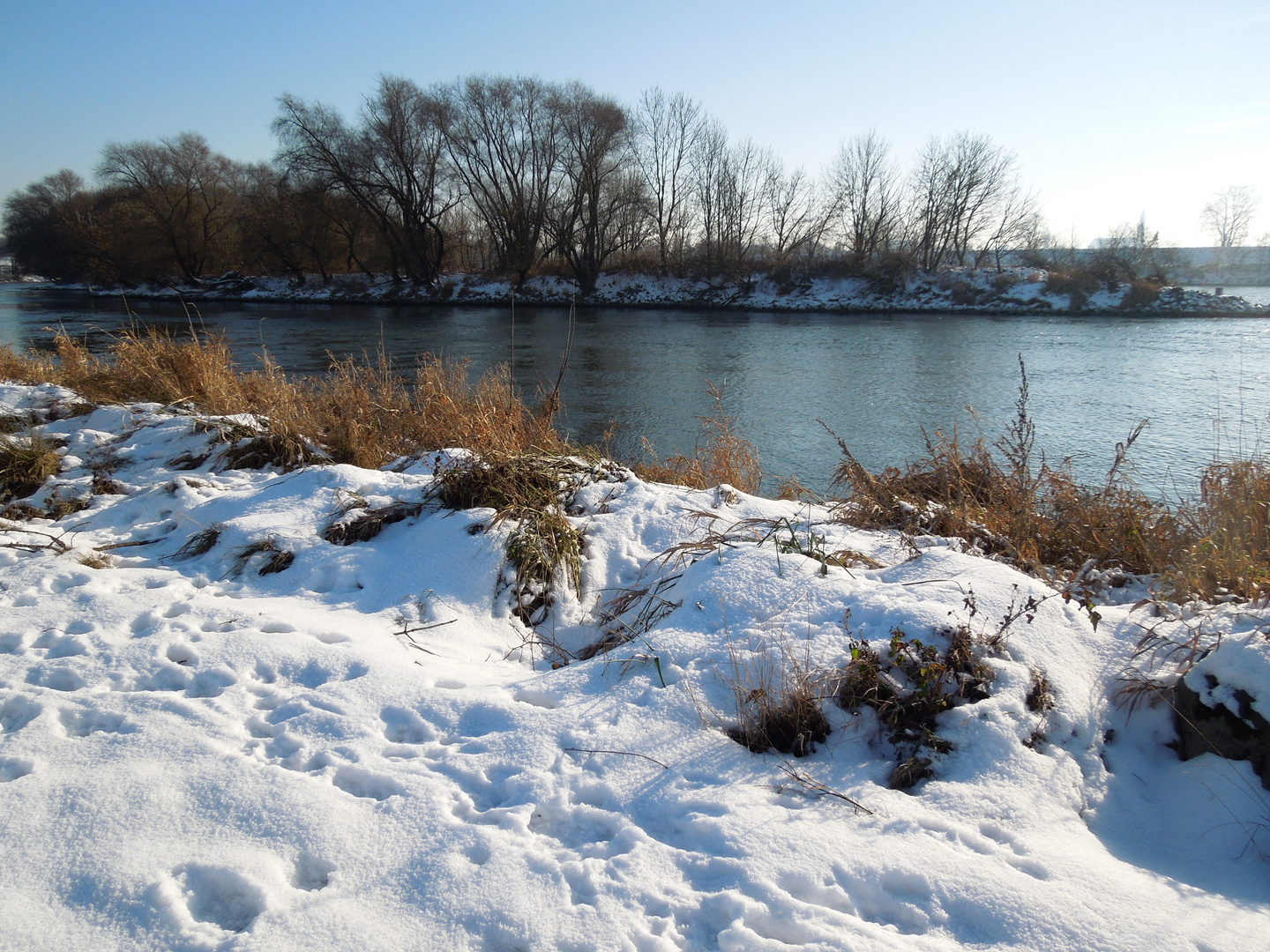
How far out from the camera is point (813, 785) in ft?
7.52

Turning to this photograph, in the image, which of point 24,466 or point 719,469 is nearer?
point 24,466

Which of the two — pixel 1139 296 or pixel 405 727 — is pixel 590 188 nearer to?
pixel 1139 296

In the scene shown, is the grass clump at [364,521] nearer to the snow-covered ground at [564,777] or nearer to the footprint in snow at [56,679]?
the snow-covered ground at [564,777]

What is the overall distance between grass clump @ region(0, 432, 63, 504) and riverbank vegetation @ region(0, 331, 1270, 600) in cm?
1

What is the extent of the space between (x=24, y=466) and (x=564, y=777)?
17.1ft

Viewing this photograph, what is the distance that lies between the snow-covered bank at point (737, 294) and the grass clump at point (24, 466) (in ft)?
112

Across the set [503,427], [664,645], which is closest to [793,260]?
[503,427]

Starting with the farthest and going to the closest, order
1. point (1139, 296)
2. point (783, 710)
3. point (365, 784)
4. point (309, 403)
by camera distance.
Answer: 1. point (1139, 296)
2. point (309, 403)
3. point (783, 710)
4. point (365, 784)

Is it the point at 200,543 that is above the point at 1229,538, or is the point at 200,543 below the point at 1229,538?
below

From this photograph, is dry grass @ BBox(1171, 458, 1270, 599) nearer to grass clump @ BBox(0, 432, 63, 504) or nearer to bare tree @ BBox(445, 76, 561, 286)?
grass clump @ BBox(0, 432, 63, 504)

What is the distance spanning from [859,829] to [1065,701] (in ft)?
3.84

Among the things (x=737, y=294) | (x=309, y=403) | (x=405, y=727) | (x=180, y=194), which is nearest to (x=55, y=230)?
(x=180, y=194)

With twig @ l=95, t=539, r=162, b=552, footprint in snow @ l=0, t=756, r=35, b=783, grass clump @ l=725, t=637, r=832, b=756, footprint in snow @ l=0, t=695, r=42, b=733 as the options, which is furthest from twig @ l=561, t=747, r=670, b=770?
twig @ l=95, t=539, r=162, b=552

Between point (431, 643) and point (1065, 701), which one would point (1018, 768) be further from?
point (431, 643)
